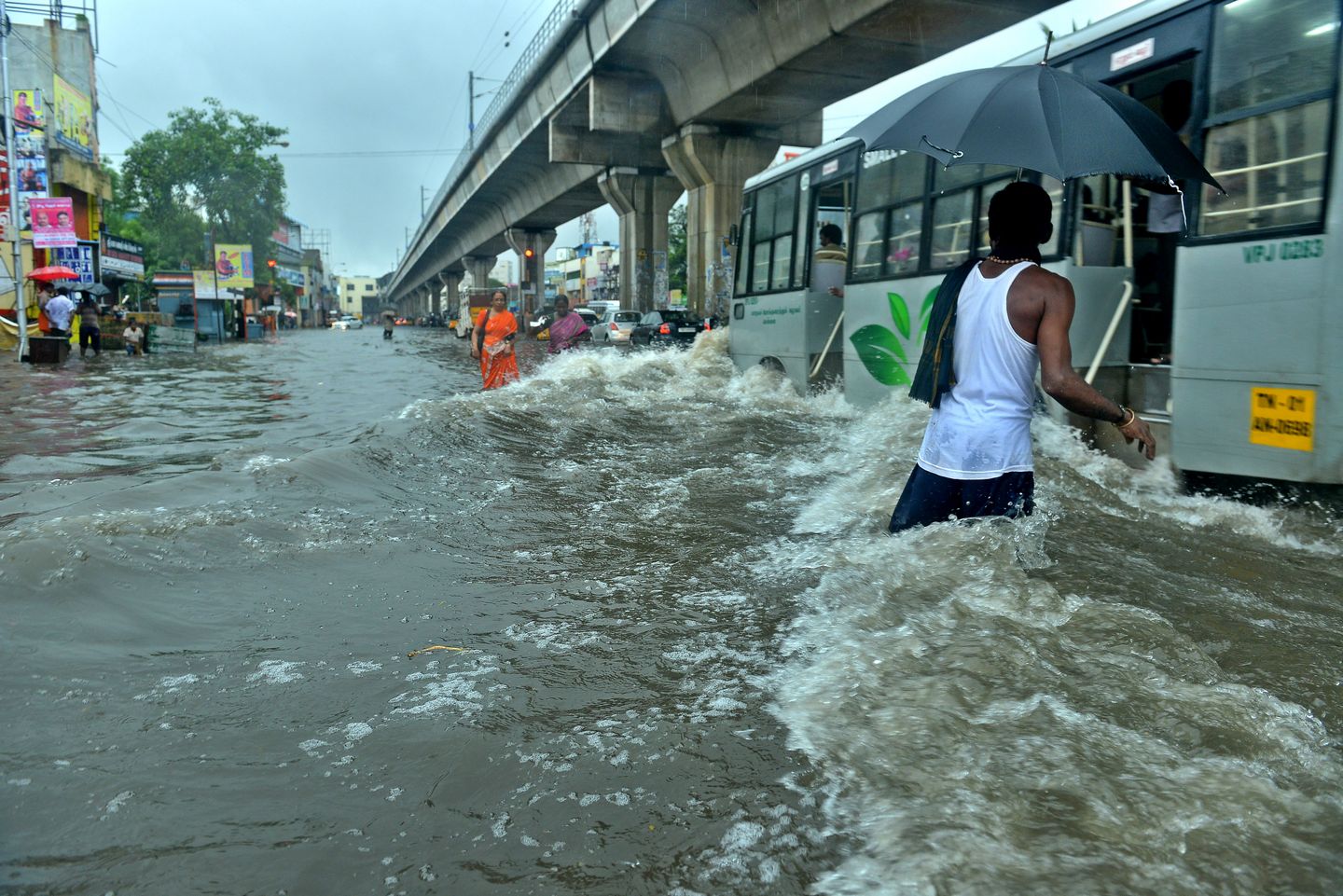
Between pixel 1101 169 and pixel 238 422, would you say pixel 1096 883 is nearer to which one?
pixel 1101 169

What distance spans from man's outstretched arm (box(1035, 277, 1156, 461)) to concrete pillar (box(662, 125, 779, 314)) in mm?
24084

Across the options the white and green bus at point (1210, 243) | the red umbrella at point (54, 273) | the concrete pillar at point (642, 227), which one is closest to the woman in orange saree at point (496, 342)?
the white and green bus at point (1210, 243)

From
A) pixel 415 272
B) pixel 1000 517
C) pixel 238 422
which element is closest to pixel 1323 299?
pixel 1000 517

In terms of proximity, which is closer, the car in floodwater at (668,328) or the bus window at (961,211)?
the bus window at (961,211)

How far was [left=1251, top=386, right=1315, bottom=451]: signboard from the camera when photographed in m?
5.16

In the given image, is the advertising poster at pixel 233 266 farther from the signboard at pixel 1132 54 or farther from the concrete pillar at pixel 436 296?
the concrete pillar at pixel 436 296

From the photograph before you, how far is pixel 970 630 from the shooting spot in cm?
353

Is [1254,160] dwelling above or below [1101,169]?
above

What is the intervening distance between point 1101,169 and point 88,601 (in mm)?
4455

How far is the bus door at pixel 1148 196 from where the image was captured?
19.9ft

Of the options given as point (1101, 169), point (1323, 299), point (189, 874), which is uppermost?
point (1101, 169)

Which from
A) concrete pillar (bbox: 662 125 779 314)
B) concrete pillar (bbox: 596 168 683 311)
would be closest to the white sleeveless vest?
concrete pillar (bbox: 662 125 779 314)

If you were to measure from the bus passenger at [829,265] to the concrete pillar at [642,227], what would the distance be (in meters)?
25.0

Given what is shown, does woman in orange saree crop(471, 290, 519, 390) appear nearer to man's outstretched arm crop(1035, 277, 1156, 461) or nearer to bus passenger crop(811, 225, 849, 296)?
bus passenger crop(811, 225, 849, 296)
